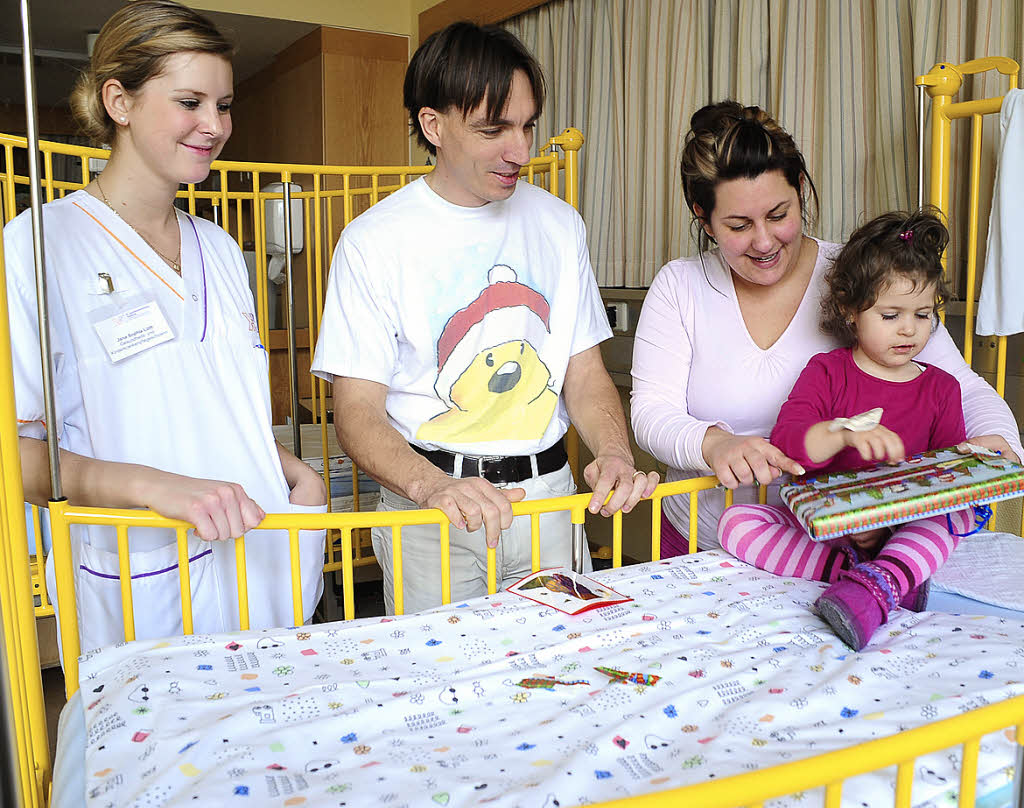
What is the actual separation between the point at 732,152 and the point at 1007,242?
2.35 ft

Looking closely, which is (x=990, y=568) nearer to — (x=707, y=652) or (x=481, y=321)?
(x=707, y=652)

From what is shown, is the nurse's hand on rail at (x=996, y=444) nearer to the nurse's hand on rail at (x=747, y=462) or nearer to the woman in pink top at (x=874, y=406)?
the woman in pink top at (x=874, y=406)

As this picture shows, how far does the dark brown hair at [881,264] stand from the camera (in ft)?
4.54

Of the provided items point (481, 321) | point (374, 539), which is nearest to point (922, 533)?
point (481, 321)

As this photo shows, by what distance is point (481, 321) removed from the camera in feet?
4.86

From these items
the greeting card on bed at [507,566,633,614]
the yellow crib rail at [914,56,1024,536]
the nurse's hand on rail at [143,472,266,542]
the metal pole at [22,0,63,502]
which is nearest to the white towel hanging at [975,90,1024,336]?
the yellow crib rail at [914,56,1024,536]

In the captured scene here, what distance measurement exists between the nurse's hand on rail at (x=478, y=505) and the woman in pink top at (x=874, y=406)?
395mm

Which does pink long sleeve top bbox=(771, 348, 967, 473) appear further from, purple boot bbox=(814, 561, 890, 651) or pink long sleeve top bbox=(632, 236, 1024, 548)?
purple boot bbox=(814, 561, 890, 651)

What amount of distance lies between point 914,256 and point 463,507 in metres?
0.78

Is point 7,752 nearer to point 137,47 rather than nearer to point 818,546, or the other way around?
point 137,47

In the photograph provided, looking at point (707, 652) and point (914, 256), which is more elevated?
point (914, 256)

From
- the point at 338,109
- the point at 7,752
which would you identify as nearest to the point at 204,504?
the point at 7,752

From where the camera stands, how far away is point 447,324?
1.47 m

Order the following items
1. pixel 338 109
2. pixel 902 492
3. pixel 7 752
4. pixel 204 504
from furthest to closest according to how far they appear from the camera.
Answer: pixel 338 109, pixel 902 492, pixel 204 504, pixel 7 752
